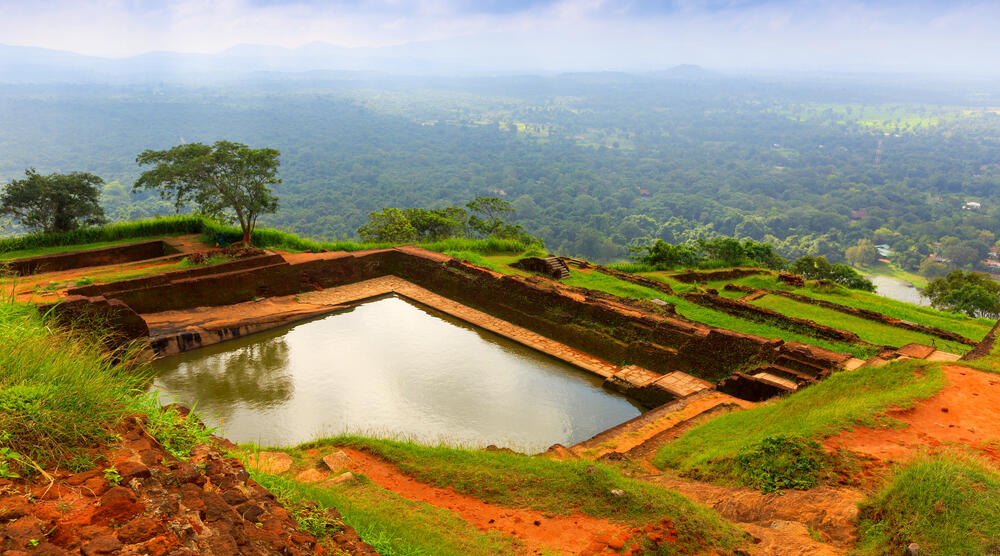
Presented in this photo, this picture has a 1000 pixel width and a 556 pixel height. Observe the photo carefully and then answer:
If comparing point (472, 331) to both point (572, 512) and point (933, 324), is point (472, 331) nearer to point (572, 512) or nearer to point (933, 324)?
point (572, 512)

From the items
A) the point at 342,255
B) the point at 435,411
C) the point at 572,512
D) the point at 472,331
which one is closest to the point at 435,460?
the point at 572,512

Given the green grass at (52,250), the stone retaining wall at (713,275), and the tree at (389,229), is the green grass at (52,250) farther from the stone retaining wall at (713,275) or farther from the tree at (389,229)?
the stone retaining wall at (713,275)

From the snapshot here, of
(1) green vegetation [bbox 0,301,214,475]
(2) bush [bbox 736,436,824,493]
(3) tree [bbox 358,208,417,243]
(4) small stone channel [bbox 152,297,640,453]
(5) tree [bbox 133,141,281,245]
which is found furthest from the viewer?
(3) tree [bbox 358,208,417,243]

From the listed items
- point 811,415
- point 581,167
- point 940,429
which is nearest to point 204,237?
point 811,415

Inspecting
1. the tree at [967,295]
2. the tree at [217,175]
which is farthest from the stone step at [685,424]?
the tree at [217,175]

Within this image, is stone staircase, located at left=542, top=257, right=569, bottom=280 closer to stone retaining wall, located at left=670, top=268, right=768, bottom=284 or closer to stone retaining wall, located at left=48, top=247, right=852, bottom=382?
stone retaining wall, located at left=48, top=247, right=852, bottom=382

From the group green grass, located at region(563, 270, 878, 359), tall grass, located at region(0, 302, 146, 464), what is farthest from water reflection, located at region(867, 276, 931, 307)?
tall grass, located at region(0, 302, 146, 464)

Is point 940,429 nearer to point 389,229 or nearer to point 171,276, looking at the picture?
point 171,276
